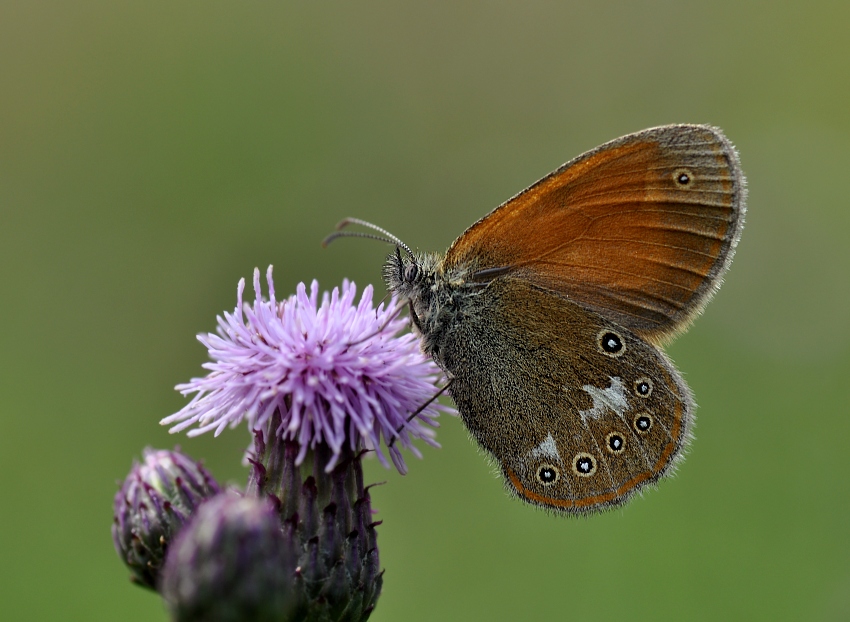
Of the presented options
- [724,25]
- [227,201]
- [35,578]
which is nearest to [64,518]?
[35,578]

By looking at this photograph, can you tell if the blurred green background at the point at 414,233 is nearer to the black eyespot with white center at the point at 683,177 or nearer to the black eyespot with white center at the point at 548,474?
the black eyespot with white center at the point at 548,474

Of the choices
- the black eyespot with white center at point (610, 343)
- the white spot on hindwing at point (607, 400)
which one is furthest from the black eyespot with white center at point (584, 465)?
the black eyespot with white center at point (610, 343)

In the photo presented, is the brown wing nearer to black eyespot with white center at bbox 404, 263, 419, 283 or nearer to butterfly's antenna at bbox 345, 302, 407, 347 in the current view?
black eyespot with white center at bbox 404, 263, 419, 283

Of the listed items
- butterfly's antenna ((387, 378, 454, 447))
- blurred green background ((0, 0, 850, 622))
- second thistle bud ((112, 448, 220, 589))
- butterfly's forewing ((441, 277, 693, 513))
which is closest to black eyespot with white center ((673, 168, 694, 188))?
butterfly's forewing ((441, 277, 693, 513))

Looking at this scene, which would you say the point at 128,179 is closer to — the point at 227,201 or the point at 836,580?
the point at 227,201

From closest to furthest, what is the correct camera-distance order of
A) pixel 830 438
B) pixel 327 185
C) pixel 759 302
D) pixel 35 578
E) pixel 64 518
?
pixel 35 578, pixel 64 518, pixel 830 438, pixel 759 302, pixel 327 185
